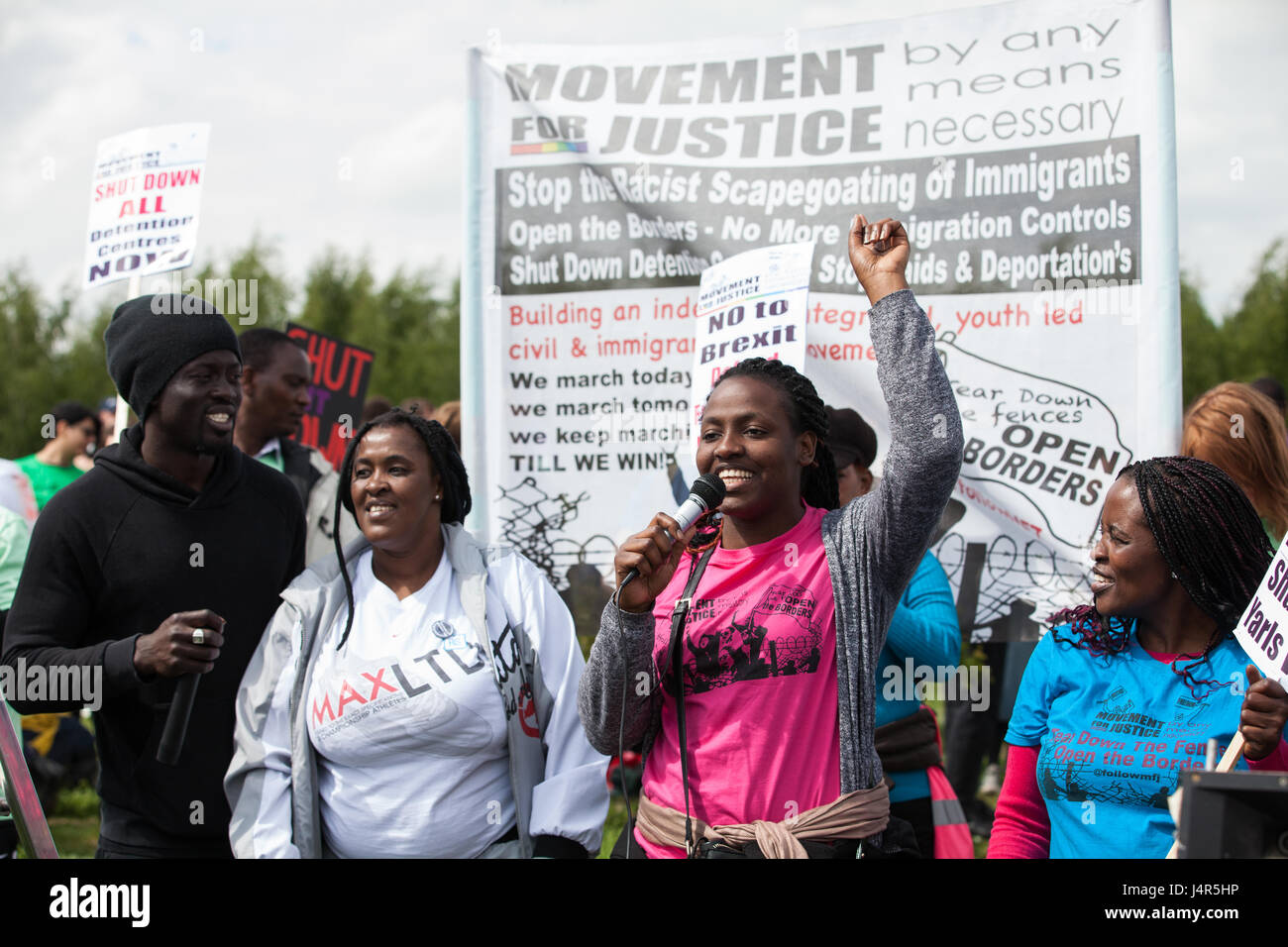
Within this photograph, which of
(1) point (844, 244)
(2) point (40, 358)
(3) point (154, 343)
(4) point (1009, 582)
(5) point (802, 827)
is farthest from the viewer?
(2) point (40, 358)

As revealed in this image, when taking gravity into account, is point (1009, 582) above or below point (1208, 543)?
below

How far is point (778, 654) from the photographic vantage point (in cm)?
242

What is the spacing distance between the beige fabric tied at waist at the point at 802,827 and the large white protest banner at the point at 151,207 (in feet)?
12.2

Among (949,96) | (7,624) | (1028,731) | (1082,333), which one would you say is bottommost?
(1028,731)

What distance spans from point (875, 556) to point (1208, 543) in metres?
0.70

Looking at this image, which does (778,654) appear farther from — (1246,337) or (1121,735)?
(1246,337)

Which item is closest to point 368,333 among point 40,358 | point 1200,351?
point 40,358

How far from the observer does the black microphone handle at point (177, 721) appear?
2.86 m

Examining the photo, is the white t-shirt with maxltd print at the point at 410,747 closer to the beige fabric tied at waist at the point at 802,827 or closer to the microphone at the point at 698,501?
the beige fabric tied at waist at the point at 802,827

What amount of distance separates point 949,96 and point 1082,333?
99 centimetres
